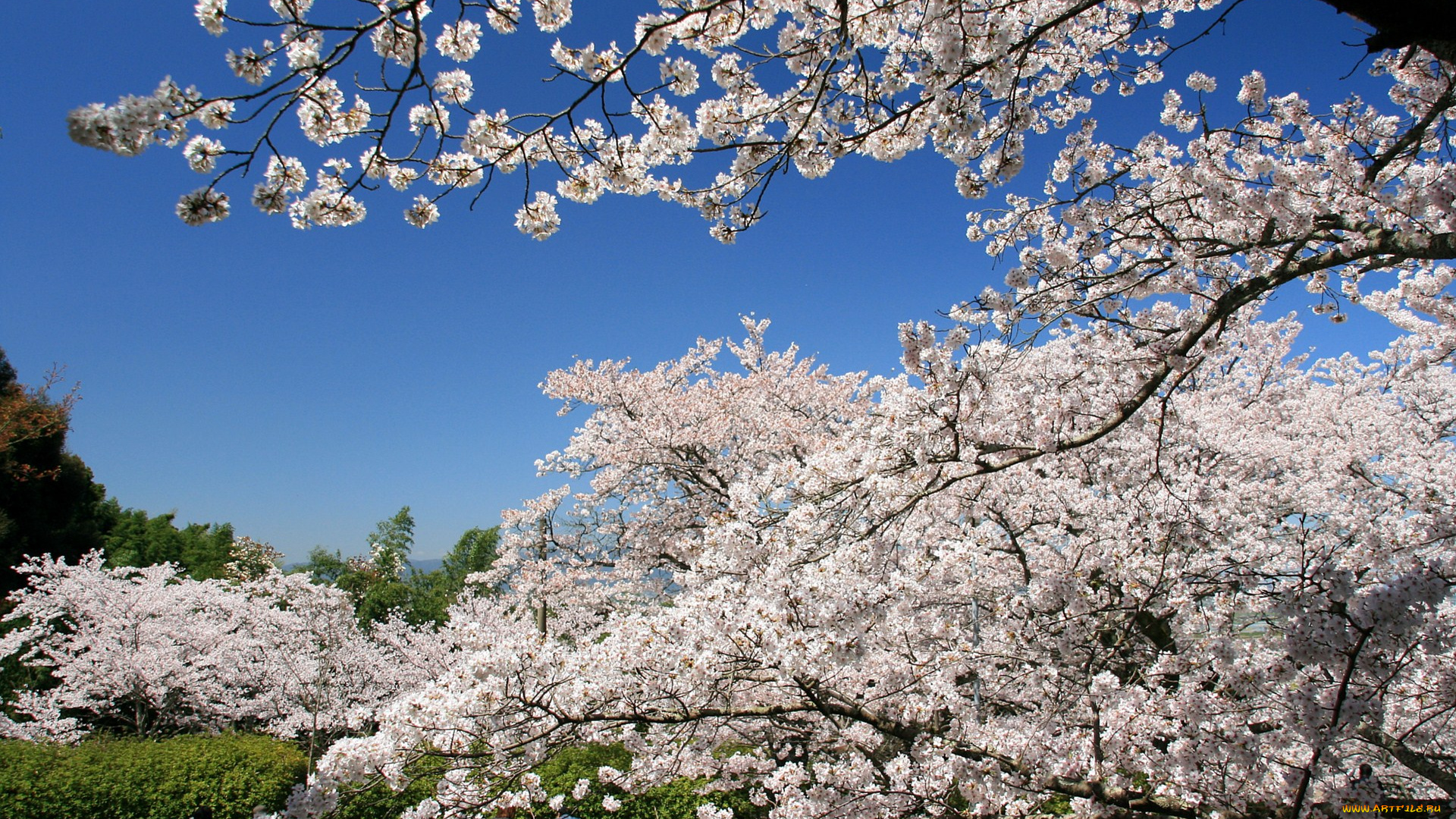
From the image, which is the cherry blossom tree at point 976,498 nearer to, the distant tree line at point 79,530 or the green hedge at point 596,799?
the green hedge at point 596,799

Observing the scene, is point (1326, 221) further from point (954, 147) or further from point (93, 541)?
point (93, 541)

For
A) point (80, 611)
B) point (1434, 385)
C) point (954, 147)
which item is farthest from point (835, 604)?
point (80, 611)

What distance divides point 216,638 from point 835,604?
46.3ft

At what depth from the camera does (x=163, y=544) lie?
25922mm

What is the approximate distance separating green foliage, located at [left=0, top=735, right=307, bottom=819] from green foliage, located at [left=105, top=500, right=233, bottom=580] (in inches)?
667

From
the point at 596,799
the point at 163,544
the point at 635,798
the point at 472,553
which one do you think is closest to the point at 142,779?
the point at 596,799

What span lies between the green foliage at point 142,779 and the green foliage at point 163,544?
16.9 meters

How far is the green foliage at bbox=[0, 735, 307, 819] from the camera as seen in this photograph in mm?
6781

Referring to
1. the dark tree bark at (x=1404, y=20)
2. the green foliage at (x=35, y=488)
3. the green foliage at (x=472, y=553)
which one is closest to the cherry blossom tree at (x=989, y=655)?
the dark tree bark at (x=1404, y=20)

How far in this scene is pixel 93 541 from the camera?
17.4 m

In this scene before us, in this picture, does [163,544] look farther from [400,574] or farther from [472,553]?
[472,553]

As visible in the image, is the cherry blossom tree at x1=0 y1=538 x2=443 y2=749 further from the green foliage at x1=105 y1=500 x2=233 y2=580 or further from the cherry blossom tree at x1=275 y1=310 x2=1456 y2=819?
the green foliage at x1=105 y1=500 x2=233 y2=580

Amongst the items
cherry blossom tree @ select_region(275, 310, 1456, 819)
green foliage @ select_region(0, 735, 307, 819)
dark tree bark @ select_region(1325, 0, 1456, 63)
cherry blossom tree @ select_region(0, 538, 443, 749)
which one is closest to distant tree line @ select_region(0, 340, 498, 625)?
cherry blossom tree @ select_region(0, 538, 443, 749)

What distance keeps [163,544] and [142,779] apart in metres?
26.1
